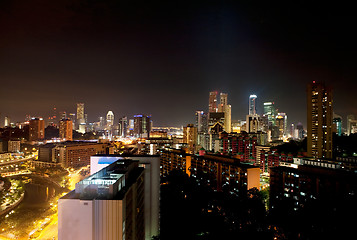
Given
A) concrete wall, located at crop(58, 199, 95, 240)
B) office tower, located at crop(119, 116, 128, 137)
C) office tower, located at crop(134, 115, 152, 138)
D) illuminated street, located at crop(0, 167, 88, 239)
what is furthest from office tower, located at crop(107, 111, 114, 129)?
concrete wall, located at crop(58, 199, 95, 240)

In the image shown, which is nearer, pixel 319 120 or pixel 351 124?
pixel 319 120

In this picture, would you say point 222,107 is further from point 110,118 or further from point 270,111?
point 110,118

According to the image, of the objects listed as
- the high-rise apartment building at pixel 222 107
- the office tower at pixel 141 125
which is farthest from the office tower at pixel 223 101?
the office tower at pixel 141 125

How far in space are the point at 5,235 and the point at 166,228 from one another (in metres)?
4.99

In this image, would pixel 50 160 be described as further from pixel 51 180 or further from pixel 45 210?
pixel 45 210

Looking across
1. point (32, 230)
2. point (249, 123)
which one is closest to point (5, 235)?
point (32, 230)

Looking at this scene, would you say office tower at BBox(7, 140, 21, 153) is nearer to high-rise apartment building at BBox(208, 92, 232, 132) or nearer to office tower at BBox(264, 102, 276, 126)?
high-rise apartment building at BBox(208, 92, 232, 132)

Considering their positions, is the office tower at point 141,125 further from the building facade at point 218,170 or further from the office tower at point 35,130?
the building facade at point 218,170

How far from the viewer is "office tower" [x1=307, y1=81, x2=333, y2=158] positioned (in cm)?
1291

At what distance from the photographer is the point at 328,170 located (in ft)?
24.9

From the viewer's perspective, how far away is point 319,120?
13094 millimetres

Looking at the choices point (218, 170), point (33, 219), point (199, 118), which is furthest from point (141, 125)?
point (33, 219)

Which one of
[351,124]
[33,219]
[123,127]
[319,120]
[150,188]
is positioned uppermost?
[319,120]

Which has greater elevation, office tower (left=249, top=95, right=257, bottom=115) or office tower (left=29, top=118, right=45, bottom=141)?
office tower (left=249, top=95, right=257, bottom=115)
